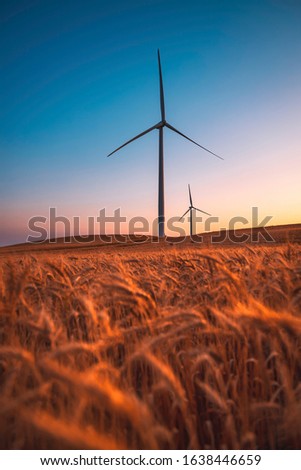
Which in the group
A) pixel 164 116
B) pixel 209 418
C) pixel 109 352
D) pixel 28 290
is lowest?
pixel 209 418

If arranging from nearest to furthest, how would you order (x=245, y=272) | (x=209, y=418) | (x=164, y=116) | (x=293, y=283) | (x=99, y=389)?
(x=99, y=389) < (x=209, y=418) < (x=293, y=283) < (x=245, y=272) < (x=164, y=116)

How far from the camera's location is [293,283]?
2639 millimetres

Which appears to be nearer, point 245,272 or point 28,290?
point 28,290

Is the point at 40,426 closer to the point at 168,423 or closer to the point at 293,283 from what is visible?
the point at 168,423

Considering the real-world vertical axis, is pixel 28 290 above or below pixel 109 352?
above

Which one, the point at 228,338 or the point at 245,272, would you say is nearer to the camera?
the point at 228,338

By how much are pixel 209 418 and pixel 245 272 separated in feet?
8.79

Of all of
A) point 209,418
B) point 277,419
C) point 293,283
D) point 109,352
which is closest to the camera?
point 277,419

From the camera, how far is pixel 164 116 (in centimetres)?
3102

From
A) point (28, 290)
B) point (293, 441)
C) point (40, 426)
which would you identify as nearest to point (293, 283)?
point (293, 441)
